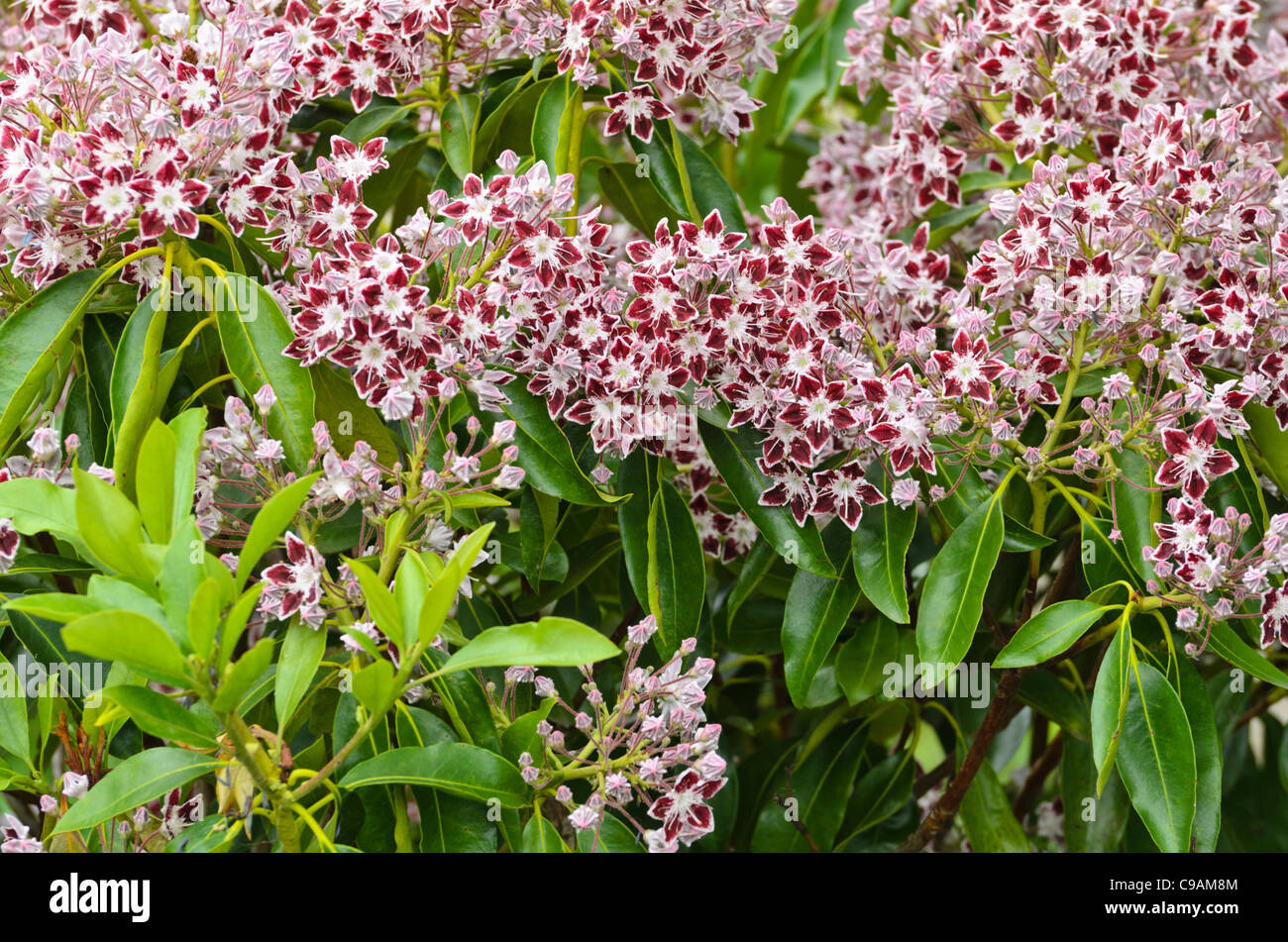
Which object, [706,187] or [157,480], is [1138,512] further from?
[157,480]

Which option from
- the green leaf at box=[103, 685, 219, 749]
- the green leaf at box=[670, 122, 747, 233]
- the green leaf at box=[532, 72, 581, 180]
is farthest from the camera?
the green leaf at box=[670, 122, 747, 233]

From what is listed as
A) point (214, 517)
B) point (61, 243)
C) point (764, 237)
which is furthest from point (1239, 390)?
point (61, 243)

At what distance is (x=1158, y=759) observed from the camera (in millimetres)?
1020

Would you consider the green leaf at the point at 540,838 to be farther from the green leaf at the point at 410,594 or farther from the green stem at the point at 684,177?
the green stem at the point at 684,177

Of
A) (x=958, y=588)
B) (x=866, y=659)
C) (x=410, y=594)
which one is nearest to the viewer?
(x=410, y=594)

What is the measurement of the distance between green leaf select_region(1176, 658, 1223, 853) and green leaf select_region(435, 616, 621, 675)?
560 mm

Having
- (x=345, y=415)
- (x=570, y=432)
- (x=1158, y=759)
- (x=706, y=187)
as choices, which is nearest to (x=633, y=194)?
(x=706, y=187)

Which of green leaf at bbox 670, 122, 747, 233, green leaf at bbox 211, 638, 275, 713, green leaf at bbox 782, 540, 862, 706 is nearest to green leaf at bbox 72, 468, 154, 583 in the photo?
green leaf at bbox 211, 638, 275, 713

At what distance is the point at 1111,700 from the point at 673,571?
15.4 inches

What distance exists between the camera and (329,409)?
3.51 ft

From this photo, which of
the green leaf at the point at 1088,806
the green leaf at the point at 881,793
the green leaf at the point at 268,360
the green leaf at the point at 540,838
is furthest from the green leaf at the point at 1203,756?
the green leaf at the point at 268,360

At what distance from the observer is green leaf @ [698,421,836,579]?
3.53 feet

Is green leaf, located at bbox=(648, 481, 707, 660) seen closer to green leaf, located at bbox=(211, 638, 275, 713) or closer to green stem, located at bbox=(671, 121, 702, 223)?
green stem, located at bbox=(671, 121, 702, 223)
